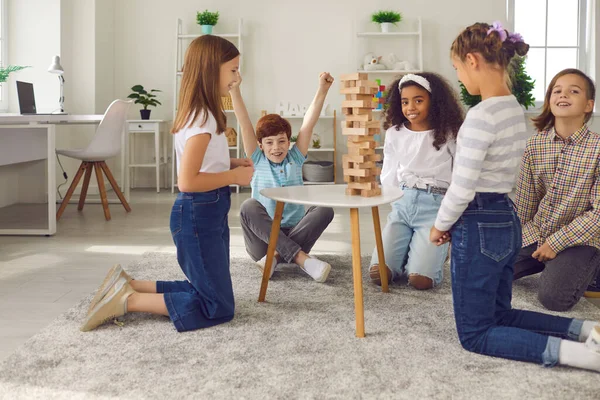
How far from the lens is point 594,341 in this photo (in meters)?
1.77

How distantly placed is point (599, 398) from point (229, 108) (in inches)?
212

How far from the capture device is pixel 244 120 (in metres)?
2.71

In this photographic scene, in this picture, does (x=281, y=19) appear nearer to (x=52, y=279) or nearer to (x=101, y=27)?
(x=101, y=27)

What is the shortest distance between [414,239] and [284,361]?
109cm

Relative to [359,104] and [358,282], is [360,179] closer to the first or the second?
[359,104]

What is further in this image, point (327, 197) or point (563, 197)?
point (563, 197)

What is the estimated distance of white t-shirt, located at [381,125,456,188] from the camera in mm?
2729

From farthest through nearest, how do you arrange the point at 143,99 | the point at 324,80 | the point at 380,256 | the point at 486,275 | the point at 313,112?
the point at 143,99 < the point at 313,112 < the point at 380,256 < the point at 324,80 < the point at 486,275

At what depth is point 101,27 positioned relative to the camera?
629 cm

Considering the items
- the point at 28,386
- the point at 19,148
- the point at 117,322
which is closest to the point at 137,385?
the point at 28,386

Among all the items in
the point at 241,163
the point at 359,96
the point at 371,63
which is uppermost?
the point at 371,63

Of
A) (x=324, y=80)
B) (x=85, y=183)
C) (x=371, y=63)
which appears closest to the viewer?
(x=324, y=80)

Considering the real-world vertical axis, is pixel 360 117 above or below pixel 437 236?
above

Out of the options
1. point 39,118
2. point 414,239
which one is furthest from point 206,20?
point 414,239
